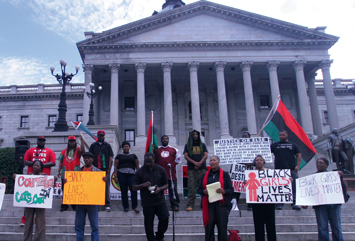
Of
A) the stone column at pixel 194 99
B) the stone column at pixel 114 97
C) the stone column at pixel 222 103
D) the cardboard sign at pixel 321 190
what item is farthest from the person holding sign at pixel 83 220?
the stone column at pixel 222 103

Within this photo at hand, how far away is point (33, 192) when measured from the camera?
765cm

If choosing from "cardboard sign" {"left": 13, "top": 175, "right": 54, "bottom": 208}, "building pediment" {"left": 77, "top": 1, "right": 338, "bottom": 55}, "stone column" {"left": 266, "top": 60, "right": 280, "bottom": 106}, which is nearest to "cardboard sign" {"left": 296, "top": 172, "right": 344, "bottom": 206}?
"cardboard sign" {"left": 13, "top": 175, "right": 54, "bottom": 208}

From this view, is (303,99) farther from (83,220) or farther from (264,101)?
(83,220)

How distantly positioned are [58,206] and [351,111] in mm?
46808

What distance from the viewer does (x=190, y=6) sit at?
117 ft

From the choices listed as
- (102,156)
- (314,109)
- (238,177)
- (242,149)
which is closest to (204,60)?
(314,109)

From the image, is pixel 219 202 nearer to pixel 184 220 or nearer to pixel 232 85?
pixel 184 220

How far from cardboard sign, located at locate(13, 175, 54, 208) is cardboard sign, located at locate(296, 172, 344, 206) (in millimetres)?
5704

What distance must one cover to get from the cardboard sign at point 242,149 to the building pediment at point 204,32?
2379cm

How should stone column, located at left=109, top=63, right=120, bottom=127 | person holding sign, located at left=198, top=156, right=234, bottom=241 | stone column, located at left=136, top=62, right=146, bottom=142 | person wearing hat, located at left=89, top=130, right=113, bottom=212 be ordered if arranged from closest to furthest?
person holding sign, located at left=198, top=156, right=234, bottom=241
person wearing hat, located at left=89, top=130, right=113, bottom=212
stone column, located at left=136, top=62, right=146, bottom=142
stone column, located at left=109, top=63, right=120, bottom=127

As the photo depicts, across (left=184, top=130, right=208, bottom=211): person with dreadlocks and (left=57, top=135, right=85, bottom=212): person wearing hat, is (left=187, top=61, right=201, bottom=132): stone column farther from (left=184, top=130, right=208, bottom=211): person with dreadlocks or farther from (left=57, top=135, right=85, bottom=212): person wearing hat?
(left=57, top=135, right=85, bottom=212): person wearing hat

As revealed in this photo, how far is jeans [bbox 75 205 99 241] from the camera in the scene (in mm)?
7215

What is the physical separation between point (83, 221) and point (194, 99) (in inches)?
1029

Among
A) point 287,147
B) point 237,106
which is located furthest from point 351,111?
point 287,147
